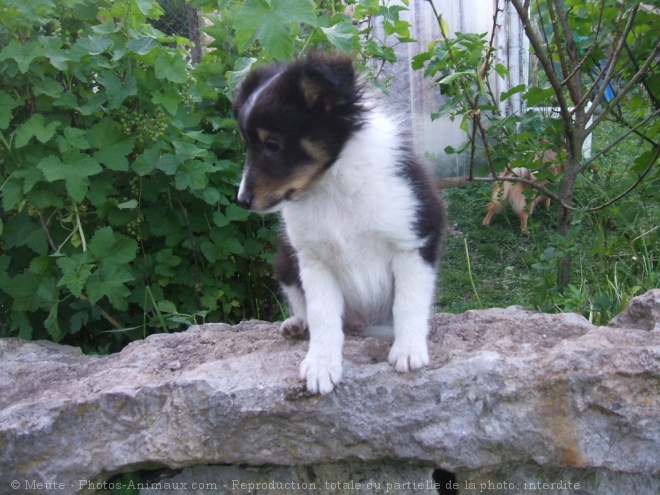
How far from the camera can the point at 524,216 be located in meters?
6.47

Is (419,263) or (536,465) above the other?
(419,263)

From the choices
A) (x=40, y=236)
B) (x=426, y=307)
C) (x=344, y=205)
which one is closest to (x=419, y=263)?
(x=426, y=307)

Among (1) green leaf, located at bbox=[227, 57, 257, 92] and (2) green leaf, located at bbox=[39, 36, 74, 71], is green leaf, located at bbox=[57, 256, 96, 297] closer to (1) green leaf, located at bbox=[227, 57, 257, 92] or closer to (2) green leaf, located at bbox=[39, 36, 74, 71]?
(2) green leaf, located at bbox=[39, 36, 74, 71]

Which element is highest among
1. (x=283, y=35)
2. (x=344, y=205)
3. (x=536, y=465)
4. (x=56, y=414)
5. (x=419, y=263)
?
(x=283, y=35)

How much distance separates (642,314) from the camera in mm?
2807

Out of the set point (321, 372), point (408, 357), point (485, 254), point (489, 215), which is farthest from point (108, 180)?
point (489, 215)

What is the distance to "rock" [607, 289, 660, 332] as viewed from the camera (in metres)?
2.75

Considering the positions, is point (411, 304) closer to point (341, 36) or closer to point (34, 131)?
point (341, 36)

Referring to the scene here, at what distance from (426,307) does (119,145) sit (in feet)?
6.19

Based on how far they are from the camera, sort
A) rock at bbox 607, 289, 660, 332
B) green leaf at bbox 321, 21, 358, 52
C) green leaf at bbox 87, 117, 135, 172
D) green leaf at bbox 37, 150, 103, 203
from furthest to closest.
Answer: green leaf at bbox 87, 117, 135, 172
green leaf at bbox 37, 150, 103, 203
green leaf at bbox 321, 21, 358, 52
rock at bbox 607, 289, 660, 332

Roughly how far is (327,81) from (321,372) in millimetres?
1052

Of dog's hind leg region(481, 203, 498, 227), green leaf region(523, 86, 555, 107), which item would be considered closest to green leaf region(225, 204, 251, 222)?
green leaf region(523, 86, 555, 107)

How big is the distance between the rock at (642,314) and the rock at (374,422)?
0.30 meters

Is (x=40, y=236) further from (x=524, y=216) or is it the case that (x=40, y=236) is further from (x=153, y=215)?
(x=524, y=216)
